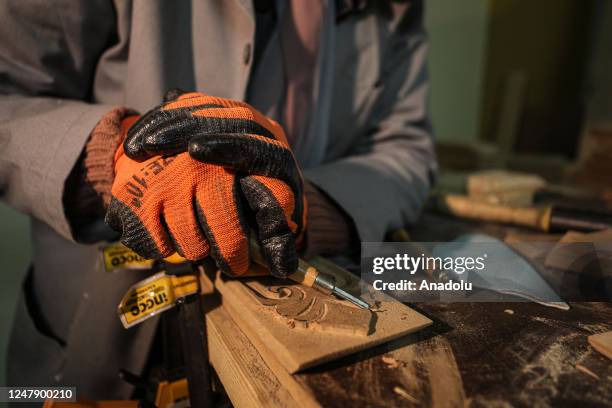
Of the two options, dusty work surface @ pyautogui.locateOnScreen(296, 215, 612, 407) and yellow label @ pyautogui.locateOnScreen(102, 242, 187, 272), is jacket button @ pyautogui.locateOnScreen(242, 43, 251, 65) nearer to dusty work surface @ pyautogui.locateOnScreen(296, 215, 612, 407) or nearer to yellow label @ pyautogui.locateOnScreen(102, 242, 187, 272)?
yellow label @ pyautogui.locateOnScreen(102, 242, 187, 272)

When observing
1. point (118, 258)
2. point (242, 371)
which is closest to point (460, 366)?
point (242, 371)

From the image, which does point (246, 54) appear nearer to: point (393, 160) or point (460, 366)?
point (393, 160)

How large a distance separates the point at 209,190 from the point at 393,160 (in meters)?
0.68

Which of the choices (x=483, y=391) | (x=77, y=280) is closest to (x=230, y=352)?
(x=483, y=391)

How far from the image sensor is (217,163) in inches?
21.6

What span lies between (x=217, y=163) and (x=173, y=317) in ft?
1.42

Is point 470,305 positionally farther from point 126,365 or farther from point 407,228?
point 126,365

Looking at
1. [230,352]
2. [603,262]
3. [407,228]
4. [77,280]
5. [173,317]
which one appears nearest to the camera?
[230,352]

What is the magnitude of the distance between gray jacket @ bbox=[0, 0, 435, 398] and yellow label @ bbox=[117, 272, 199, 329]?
24cm

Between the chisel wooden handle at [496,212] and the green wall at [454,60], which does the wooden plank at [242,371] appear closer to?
the chisel wooden handle at [496,212]

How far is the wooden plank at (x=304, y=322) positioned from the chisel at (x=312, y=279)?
1 cm

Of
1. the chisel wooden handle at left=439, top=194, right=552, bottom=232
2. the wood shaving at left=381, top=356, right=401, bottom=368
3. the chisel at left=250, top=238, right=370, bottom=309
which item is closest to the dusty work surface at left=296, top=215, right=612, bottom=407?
the wood shaving at left=381, top=356, right=401, bottom=368

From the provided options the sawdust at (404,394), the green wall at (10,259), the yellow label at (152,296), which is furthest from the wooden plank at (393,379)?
the green wall at (10,259)

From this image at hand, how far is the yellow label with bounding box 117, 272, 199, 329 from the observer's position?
25.9 inches
